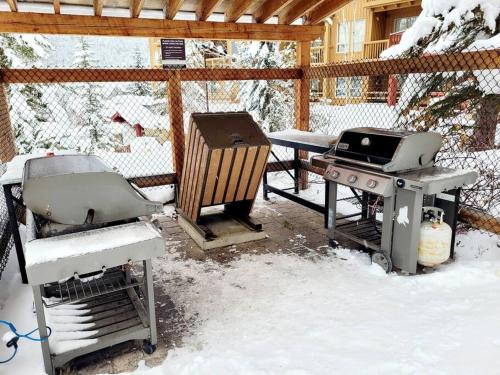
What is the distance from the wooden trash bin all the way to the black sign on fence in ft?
4.58

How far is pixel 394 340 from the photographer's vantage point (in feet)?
8.74

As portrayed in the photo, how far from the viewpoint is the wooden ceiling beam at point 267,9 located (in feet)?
17.1

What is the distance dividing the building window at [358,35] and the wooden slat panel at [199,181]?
15.0m

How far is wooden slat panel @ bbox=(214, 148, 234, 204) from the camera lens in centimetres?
417

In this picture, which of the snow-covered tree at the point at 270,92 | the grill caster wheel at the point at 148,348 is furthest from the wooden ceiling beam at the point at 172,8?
the snow-covered tree at the point at 270,92

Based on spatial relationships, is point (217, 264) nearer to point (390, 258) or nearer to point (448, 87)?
point (390, 258)

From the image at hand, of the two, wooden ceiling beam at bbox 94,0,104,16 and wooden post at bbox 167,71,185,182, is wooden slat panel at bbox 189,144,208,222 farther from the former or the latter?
wooden ceiling beam at bbox 94,0,104,16

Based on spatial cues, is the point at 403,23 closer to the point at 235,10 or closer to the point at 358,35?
the point at 358,35

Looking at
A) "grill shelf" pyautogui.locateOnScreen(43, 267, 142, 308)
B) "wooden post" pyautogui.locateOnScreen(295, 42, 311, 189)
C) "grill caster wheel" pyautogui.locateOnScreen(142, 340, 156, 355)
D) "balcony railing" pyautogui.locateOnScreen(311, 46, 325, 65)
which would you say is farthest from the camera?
"balcony railing" pyautogui.locateOnScreen(311, 46, 325, 65)

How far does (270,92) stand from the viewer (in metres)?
10.5

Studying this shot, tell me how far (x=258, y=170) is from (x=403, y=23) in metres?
14.9

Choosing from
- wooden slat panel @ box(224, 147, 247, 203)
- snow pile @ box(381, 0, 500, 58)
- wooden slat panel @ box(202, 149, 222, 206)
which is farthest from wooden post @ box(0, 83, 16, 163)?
snow pile @ box(381, 0, 500, 58)

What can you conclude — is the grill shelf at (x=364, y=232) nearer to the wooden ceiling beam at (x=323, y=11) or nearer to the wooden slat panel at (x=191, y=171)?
the wooden slat panel at (x=191, y=171)

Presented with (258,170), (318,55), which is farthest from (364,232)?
(318,55)
